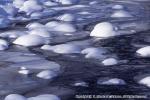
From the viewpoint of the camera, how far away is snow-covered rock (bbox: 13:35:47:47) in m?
5.53

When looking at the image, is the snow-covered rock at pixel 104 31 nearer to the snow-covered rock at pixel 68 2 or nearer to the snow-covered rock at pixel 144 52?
the snow-covered rock at pixel 144 52

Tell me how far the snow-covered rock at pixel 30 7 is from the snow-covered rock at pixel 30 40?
1.90 m

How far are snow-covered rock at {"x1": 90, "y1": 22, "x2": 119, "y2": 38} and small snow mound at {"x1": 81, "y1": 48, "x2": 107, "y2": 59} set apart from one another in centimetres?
69

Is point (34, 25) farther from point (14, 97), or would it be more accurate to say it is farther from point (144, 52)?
point (14, 97)

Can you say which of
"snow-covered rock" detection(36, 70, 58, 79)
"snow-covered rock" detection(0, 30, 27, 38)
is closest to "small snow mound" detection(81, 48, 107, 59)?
"snow-covered rock" detection(36, 70, 58, 79)

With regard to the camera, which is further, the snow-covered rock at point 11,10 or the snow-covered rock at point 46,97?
the snow-covered rock at point 11,10

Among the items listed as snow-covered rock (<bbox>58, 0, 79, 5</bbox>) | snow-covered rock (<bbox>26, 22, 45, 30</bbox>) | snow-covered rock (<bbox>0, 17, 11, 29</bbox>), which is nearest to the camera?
snow-covered rock (<bbox>26, 22, 45, 30</bbox>)

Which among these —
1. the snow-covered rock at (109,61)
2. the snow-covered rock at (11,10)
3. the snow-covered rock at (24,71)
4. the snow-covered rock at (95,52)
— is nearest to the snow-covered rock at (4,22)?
the snow-covered rock at (11,10)

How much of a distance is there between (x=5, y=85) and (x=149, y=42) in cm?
197

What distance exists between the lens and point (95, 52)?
5.05 meters

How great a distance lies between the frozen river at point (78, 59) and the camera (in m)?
4.08

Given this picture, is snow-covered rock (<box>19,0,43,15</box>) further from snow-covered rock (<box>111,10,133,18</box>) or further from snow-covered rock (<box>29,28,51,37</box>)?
snow-covered rock (<box>29,28,51,37</box>)

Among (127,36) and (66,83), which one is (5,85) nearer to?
(66,83)

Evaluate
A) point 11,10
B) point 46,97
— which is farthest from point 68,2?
point 46,97
